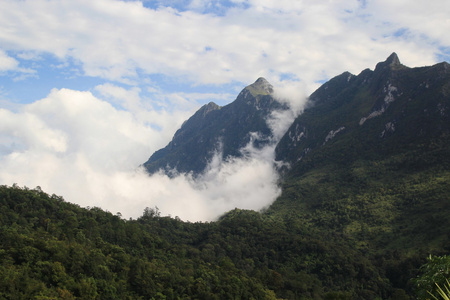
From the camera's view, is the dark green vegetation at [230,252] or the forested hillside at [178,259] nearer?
the dark green vegetation at [230,252]

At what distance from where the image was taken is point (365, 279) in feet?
404

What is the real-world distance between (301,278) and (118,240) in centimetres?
6059

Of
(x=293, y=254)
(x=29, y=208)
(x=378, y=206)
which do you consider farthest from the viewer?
(x=378, y=206)

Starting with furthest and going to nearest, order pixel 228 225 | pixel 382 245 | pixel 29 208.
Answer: pixel 228 225 → pixel 382 245 → pixel 29 208

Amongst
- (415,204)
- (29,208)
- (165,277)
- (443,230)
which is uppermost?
(415,204)

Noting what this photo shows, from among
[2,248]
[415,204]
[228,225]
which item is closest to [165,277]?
[2,248]

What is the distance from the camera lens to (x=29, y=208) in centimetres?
10812

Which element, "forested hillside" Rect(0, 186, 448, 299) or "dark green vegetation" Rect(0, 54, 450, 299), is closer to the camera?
"dark green vegetation" Rect(0, 54, 450, 299)

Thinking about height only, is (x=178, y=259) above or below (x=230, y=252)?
below

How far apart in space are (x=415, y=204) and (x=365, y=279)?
236 feet

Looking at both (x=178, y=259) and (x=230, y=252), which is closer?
(x=178, y=259)

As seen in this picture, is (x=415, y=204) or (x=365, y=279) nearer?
(x=365, y=279)

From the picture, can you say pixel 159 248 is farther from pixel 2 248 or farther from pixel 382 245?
pixel 382 245

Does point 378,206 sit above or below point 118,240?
above
